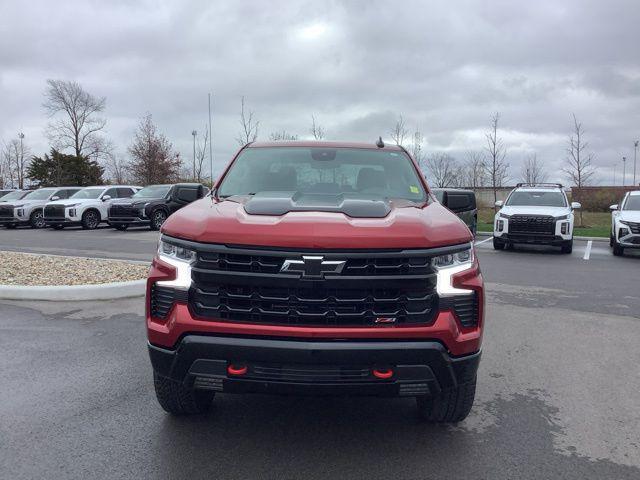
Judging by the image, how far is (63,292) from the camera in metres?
7.53

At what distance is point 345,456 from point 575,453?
1.36 m

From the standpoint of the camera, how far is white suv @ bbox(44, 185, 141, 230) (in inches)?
899

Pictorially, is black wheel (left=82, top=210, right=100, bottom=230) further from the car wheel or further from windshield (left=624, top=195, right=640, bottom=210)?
windshield (left=624, top=195, right=640, bottom=210)

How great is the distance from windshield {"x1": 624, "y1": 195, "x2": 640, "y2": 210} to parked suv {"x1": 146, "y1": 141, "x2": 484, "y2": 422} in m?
14.6

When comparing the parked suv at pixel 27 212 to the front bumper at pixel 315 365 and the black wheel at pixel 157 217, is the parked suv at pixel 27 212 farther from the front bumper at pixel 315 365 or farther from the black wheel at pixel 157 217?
the front bumper at pixel 315 365

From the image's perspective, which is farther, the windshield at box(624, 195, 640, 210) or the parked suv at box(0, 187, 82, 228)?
the parked suv at box(0, 187, 82, 228)

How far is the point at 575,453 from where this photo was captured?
132 inches

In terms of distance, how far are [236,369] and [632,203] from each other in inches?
622

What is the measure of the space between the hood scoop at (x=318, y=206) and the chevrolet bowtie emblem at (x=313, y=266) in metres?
0.42

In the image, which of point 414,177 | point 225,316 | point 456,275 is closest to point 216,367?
point 225,316

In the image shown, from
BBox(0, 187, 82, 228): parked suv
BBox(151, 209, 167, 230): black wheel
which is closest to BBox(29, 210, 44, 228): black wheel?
BBox(0, 187, 82, 228): parked suv

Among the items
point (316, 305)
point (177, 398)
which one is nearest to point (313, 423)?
point (177, 398)

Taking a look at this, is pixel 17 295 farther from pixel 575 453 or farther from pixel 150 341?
pixel 575 453

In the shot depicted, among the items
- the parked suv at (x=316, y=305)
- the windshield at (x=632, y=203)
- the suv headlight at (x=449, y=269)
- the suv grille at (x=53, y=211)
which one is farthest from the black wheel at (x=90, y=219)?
the suv headlight at (x=449, y=269)
